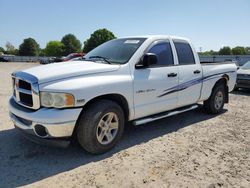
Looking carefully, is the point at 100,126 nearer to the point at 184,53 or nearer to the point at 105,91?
the point at 105,91

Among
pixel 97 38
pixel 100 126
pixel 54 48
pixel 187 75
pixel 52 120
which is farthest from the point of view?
pixel 54 48

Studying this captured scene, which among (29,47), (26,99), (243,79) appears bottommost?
(243,79)

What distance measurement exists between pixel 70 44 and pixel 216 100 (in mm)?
94794

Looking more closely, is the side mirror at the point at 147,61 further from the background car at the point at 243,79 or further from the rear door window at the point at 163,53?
the background car at the point at 243,79

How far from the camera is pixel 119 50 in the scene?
16.2 ft

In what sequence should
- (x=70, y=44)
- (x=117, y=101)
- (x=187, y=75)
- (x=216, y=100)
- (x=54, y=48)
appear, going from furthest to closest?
(x=54, y=48) → (x=70, y=44) → (x=216, y=100) → (x=187, y=75) → (x=117, y=101)

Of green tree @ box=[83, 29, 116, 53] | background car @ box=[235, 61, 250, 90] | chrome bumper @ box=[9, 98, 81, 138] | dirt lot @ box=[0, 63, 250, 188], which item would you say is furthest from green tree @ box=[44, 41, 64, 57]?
chrome bumper @ box=[9, 98, 81, 138]

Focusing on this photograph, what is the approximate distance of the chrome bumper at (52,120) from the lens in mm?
3574

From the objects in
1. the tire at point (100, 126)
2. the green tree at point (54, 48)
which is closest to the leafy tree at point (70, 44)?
the green tree at point (54, 48)

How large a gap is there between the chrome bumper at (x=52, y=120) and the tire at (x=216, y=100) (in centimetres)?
409

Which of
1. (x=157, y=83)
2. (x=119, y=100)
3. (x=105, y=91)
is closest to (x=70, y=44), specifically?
(x=157, y=83)

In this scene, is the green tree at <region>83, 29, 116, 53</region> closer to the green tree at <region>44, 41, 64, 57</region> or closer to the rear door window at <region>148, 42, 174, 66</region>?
the green tree at <region>44, 41, 64, 57</region>

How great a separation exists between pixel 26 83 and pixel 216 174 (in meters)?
3.08

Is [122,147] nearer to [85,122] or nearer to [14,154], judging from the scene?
[85,122]
